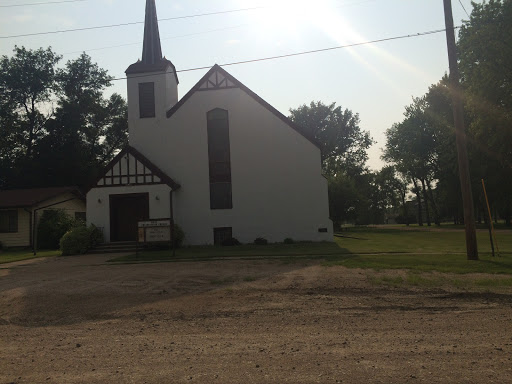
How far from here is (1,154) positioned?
41.5m

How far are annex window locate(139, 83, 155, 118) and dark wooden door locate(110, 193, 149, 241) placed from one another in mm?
5632

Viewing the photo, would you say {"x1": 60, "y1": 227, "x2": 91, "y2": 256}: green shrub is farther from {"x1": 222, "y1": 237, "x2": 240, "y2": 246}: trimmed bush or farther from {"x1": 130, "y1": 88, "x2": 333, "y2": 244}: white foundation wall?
{"x1": 222, "y1": 237, "x2": 240, "y2": 246}: trimmed bush

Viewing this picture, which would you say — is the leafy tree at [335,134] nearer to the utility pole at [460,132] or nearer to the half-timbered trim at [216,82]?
the half-timbered trim at [216,82]

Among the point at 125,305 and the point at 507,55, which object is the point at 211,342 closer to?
the point at 125,305

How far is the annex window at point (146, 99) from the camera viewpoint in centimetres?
2564

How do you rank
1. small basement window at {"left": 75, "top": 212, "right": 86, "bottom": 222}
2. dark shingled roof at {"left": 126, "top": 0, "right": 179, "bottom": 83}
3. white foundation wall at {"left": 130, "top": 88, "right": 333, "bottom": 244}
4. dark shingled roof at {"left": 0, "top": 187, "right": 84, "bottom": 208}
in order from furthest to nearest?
1. small basement window at {"left": 75, "top": 212, "right": 86, "bottom": 222}
2. dark shingled roof at {"left": 0, "top": 187, "right": 84, "bottom": 208}
3. dark shingled roof at {"left": 126, "top": 0, "right": 179, "bottom": 83}
4. white foundation wall at {"left": 130, "top": 88, "right": 333, "bottom": 244}

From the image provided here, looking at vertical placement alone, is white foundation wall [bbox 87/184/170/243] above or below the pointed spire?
below

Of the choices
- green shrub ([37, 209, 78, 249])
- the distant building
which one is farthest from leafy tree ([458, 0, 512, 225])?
the distant building

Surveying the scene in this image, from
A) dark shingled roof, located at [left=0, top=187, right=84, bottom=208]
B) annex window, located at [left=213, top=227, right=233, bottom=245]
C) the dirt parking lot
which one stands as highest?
dark shingled roof, located at [left=0, top=187, right=84, bottom=208]

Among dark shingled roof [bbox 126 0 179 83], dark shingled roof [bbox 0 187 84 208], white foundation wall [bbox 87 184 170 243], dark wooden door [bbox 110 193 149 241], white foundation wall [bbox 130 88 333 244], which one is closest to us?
white foundation wall [bbox 87 184 170 243]

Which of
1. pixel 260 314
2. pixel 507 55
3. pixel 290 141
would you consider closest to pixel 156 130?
pixel 290 141

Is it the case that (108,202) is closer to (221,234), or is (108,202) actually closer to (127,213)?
(127,213)

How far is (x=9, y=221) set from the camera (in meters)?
29.3

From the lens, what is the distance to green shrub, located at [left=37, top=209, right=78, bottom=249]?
27422 mm
